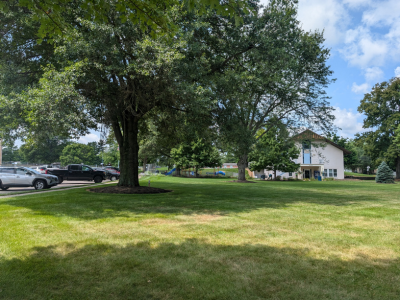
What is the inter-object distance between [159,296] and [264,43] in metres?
14.9

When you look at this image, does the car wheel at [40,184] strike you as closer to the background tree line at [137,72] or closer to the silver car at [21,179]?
the silver car at [21,179]

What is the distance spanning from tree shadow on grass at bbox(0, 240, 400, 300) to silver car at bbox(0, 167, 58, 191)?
641 inches

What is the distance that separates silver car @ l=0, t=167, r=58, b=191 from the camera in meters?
18.3

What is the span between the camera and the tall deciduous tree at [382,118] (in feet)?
163

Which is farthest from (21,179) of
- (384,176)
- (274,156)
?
(384,176)

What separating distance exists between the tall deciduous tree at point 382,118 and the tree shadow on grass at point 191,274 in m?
53.4

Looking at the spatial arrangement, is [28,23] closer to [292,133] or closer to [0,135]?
[0,135]

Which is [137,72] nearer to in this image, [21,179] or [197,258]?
[197,258]

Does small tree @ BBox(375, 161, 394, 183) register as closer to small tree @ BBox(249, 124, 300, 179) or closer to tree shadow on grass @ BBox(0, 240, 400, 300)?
small tree @ BBox(249, 124, 300, 179)

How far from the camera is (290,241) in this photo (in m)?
5.43

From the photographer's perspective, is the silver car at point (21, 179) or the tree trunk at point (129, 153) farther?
the silver car at point (21, 179)

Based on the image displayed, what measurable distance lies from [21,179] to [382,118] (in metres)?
56.5

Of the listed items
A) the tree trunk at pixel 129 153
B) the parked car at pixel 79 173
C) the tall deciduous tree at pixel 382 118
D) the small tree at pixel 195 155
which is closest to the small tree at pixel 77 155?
the small tree at pixel 195 155

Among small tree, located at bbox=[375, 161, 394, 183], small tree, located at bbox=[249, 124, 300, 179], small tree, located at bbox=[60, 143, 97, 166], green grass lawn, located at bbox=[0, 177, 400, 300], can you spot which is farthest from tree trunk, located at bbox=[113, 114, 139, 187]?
small tree, located at bbox=[60, 143, 97, 166]
